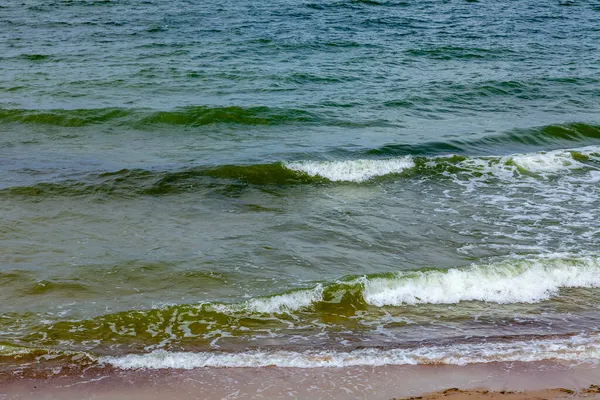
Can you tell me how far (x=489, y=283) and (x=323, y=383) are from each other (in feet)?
10.3

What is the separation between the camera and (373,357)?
275 inches

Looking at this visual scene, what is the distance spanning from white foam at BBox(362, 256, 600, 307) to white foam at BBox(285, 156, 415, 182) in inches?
161

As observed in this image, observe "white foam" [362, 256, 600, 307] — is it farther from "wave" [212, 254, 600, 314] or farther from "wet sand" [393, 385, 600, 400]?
"wet sand" [393, 385, 600, 400]

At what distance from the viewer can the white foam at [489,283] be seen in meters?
8.46

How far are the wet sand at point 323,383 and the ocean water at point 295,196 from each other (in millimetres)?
181

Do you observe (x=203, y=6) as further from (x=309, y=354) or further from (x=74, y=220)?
(x=309, y=354)

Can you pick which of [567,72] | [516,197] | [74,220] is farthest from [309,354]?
[567,72]

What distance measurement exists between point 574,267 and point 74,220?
7.08 meters

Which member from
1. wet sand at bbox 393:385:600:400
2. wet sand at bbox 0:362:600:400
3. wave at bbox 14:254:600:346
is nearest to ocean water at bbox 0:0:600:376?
wave at bbox 14:254:600:346

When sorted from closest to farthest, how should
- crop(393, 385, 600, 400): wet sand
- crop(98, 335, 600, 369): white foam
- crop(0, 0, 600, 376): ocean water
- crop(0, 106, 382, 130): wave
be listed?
crop(393, 385, 600, 400): wet sand < crop(98, 335, 600, 369): white foam < crop(0, 0, 600, 376): ocean water < crop(0, 106, 382, 130): wave

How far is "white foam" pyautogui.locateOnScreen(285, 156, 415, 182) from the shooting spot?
12.7 m

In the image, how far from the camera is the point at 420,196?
11.9m

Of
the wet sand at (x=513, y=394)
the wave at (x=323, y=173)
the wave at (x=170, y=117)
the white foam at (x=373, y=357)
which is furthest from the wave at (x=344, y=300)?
the wave at (x=170, y=117)

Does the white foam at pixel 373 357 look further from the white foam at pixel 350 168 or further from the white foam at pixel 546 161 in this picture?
the white foam at pixel 546 161
